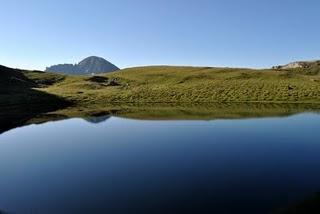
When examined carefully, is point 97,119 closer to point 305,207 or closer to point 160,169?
point 160,169

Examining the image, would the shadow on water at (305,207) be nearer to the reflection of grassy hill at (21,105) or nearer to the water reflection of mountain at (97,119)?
the reflection of grassy hill at (21,105)

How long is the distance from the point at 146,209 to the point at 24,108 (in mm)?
70330

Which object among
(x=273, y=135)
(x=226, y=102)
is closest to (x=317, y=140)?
(x=273, y=135)

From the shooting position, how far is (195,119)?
61531 millimetres

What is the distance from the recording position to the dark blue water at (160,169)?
2073cm

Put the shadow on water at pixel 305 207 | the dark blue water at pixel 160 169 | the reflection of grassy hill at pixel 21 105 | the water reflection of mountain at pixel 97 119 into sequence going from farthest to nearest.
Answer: the reflection of grassy hill at pixel 21 105, the water reflection of mountain at pixel 97 119, the dark blue water at pixel 160 169, the shadow on water at pixel 305 207

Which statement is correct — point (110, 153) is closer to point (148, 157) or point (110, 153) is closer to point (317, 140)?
point (148, 157)

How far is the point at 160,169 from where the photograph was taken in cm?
2819

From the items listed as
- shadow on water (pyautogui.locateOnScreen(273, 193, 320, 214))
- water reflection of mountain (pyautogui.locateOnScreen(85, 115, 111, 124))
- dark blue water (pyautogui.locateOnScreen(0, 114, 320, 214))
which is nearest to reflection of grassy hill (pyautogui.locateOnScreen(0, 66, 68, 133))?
water reflection of mountain (pyautogui.locateOnScreen(85, 115, 111, 124))

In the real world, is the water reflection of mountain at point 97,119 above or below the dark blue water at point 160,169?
below

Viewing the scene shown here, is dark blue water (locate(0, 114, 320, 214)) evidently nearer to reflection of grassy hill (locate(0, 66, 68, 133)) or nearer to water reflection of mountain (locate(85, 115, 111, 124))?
water reflection of mountain (locate(85, 115, 111, 124))

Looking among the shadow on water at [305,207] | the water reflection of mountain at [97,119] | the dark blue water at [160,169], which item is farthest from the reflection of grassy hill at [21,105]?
the shadow on water at [305,207]

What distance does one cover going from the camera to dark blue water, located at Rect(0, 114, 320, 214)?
20.7 metres

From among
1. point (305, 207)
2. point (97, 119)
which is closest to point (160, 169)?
point (305, 207)
